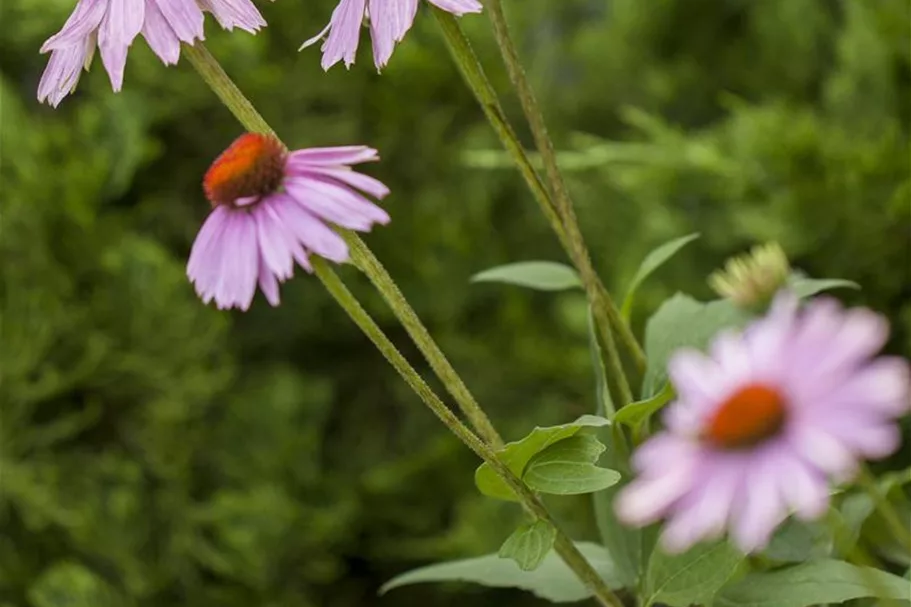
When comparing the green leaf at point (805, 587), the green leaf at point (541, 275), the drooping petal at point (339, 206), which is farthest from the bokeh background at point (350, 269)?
the drooping petal at point (339, 206)

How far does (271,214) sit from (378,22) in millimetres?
78

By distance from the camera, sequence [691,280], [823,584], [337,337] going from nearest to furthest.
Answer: [823,584]
[691,280]
[337,337]

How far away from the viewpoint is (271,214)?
0.87 ft

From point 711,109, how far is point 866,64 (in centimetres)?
25

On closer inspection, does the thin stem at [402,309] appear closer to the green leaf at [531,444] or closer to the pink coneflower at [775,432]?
the green leaf at [531,444]

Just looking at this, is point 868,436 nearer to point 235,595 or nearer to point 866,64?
point 866,64

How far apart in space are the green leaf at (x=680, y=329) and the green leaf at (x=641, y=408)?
0.03 metres

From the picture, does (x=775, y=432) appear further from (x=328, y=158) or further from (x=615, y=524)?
(x=615, y=524)

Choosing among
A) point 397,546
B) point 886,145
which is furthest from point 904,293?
point 397,546

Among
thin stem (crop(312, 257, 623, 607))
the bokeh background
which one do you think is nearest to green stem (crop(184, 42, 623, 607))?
thin stem (crop(312, 257, 623, 607))

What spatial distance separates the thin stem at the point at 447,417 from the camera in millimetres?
294

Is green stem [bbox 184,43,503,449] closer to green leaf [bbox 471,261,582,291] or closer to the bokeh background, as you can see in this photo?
green leaf [bbox 471,261,582,291]

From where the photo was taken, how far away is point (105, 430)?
1053mm

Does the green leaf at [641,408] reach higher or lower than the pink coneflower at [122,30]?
lower
